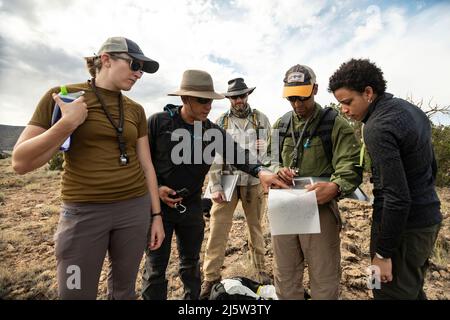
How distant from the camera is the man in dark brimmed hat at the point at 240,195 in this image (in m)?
3.62

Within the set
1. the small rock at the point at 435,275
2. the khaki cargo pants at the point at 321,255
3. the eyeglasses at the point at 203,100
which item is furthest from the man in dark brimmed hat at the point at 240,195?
the small rock at the point at 435,275

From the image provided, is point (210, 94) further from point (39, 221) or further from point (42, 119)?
point (39, 221)

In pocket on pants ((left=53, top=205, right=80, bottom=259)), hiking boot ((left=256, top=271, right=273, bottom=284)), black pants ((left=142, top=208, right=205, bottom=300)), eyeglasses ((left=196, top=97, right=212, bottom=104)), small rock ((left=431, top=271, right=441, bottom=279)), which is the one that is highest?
eyeglasses ((left=196, top=97, right=212, bottom=104))

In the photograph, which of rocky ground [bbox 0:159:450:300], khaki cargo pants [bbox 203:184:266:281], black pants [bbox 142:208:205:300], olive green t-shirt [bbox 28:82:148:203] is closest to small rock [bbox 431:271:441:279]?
rocky ground [bbox 0:159:450:300]

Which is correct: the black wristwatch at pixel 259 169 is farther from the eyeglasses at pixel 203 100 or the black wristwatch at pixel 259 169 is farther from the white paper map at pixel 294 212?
the eyeglasses at pixel 203 100

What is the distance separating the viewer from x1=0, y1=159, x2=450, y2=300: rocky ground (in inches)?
150

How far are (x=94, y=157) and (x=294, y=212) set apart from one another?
150cm

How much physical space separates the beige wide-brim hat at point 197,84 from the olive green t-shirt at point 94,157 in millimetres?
786

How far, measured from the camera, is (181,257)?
2877 mm

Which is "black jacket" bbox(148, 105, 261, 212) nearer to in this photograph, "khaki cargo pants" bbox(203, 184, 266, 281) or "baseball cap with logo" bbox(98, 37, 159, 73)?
"baseball cap with logo" bbox(98, 37, 159, 73)

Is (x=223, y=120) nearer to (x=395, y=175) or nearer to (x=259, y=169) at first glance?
(x=259, y=169)

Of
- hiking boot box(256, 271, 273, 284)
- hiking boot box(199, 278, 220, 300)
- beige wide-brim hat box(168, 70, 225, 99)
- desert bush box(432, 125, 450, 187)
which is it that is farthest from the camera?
desert bush box(432, 125, 450, 187)
